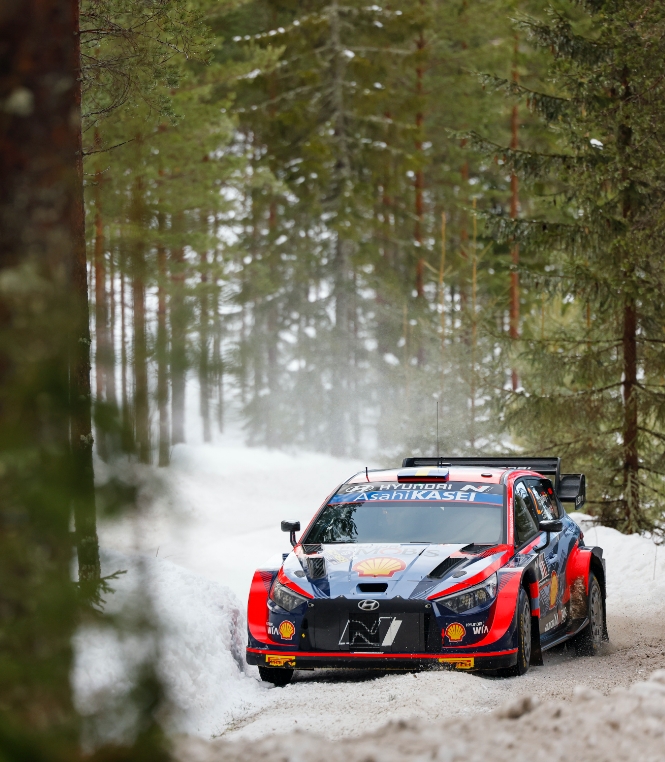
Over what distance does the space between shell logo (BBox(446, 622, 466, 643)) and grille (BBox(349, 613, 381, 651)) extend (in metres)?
0.52

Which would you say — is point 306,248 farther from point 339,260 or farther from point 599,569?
point 599,569

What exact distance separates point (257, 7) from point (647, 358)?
3257 cm

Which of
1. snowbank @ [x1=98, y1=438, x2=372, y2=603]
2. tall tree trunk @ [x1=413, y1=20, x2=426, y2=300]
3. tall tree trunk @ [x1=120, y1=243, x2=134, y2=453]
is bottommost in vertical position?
snowbank @ [x1=98, y1=438, x2=372, y2=603]

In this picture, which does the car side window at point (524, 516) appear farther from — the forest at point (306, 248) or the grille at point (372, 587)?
the forest at point (306, 248)

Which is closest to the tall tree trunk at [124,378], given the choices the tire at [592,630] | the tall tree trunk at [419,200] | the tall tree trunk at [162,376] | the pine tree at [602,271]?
the tall tree trunk at [162,376]

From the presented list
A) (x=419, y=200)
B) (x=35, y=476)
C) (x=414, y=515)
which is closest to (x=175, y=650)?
(x=414, y=515)

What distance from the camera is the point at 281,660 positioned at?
7582 mm

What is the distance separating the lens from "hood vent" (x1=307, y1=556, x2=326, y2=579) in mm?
7695

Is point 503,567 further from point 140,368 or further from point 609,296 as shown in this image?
point 609,296

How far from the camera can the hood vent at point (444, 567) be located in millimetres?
7523

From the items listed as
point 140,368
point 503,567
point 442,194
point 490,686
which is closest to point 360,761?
point 140,368

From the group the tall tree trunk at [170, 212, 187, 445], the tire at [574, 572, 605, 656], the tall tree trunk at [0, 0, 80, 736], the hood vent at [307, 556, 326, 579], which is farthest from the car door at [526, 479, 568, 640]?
the tall tree trunk at [0, 0, 80, 736]

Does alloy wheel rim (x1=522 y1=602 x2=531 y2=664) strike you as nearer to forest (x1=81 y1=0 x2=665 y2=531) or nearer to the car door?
the car door

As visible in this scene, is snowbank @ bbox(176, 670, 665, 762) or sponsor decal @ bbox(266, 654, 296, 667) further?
sponsor decal @ bbox(266, 654, 296, 667)
